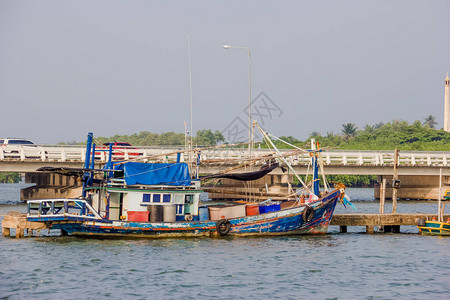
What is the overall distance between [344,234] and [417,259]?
9.48 meters

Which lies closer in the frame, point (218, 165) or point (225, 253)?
point (225, 253)

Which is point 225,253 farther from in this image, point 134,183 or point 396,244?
point 396,244

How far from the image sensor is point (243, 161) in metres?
53.4

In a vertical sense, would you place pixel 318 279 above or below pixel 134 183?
below

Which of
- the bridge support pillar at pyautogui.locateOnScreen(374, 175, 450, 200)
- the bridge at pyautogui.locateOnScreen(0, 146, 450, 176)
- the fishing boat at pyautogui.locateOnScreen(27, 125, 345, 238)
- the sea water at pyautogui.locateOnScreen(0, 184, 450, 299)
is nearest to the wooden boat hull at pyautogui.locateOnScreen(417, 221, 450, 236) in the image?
the sea water at pyautogui.locateOnScreen(0, 184, 450, 299)

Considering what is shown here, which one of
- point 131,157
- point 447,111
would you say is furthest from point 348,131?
point 131,157

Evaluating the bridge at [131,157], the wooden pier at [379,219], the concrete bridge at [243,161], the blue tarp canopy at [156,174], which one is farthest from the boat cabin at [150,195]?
the bridge at [131,157]

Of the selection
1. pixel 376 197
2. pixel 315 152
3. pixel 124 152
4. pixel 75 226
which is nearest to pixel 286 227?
pixel 315 152

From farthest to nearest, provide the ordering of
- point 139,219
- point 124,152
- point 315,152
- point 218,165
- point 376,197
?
point 376,197 → point 218,165 → point 124,152 → point 315,152 → point 139,219

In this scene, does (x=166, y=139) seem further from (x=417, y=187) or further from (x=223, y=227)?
(x=223, y=227)

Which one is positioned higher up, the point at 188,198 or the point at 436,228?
the point at 188,198

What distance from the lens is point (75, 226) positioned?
116ft

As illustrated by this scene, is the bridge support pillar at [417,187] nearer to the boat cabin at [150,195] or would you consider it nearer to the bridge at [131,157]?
the bridge at [131,157]

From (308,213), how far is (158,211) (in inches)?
344
